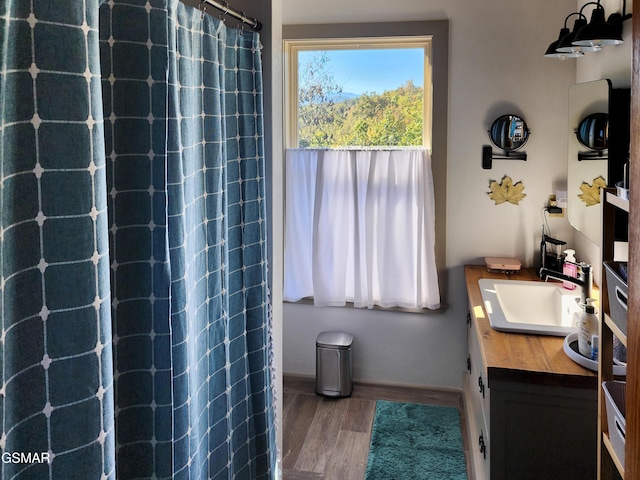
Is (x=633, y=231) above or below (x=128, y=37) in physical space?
below

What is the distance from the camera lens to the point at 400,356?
3438 mm

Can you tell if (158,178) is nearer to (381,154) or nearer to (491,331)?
(491,331)

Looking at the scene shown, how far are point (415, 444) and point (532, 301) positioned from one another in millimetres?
933

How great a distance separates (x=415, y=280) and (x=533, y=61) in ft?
4.57

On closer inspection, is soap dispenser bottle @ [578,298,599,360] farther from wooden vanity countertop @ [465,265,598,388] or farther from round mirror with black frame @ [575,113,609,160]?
round mirror with black frame @ [575,113,609,160]

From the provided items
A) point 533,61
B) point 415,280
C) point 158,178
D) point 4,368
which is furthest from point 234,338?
point 533,61

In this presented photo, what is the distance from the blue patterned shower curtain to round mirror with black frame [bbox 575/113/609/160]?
1434 mm

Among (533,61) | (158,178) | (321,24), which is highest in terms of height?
(321,24)

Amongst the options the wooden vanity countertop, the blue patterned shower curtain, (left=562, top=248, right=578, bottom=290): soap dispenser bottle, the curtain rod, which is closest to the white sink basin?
(left=562, top=248, right=578, bottom=290): soap dispenser bottle

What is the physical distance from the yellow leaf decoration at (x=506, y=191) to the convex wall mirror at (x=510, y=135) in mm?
142

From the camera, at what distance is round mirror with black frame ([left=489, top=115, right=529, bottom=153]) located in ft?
10.0
